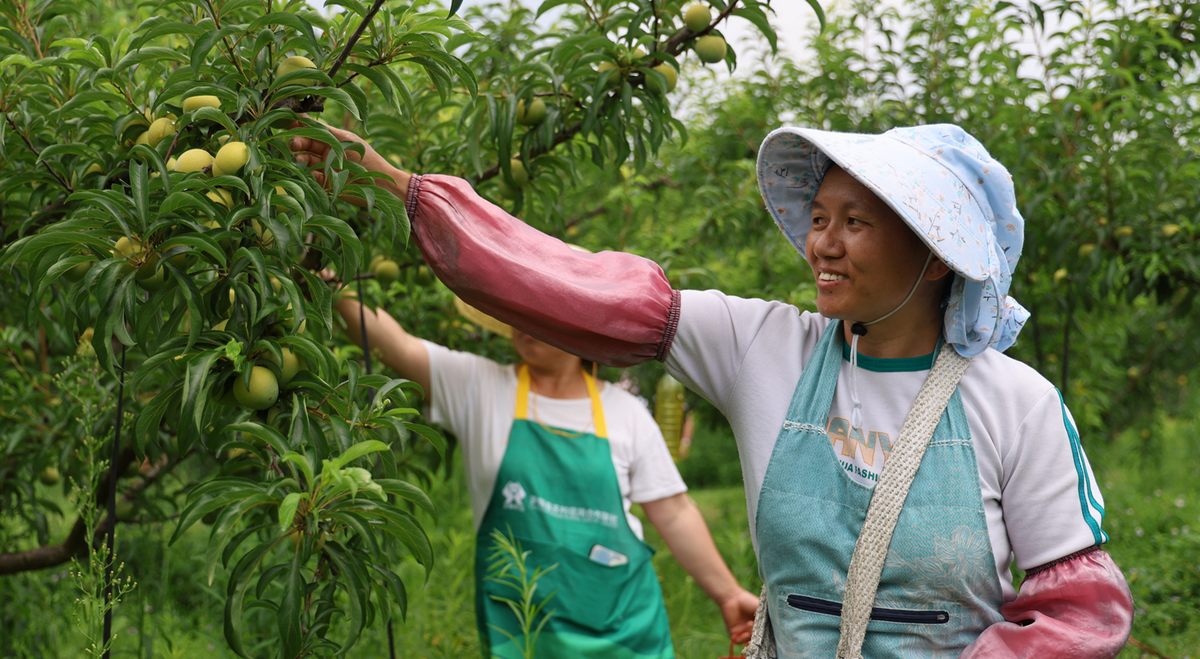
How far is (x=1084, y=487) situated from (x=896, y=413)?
283 mm

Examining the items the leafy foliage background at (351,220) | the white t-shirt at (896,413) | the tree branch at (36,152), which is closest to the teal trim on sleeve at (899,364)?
the white t-shirt at (896,413)

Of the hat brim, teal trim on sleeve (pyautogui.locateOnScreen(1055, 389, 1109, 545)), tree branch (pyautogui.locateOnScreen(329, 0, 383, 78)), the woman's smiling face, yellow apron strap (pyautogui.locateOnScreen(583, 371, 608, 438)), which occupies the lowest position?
yellow apron strap (pyautogui.locateOnScreen(583, 371, 608, 438))

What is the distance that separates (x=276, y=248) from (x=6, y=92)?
722 mm

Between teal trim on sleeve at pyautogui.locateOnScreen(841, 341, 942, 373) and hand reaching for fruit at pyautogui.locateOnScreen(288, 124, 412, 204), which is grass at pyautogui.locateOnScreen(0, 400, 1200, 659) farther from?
teal trim on sleeve at pyautogui.locateOnScreen(841, 341, 942, 373)

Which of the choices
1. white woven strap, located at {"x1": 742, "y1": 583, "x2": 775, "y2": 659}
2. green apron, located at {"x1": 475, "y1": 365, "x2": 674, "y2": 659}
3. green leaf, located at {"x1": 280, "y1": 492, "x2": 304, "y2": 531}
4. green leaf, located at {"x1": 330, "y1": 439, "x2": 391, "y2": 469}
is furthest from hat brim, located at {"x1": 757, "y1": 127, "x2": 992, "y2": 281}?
green apron, located at {"x1": 475, "y1": 365, "x2": 674, "y2": 659}

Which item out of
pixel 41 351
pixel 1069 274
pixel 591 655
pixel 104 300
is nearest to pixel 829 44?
pixel 1069 274

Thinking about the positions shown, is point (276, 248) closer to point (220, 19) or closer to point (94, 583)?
point (220, 19)

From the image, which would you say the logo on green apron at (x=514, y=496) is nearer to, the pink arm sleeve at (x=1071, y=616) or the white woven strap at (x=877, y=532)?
the white woven strap at (x=877, y=532)

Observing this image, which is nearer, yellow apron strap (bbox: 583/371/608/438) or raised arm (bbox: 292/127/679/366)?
raised arm (bbox: 292/127/679/366)

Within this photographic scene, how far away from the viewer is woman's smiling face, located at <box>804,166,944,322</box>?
1.66 metres

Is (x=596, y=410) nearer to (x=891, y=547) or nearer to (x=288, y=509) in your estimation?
(x=891, y=547)

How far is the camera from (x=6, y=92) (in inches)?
74.9

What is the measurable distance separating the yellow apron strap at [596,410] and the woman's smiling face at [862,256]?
1.36 metres

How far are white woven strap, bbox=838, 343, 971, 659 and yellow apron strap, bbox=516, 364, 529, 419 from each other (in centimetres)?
144
